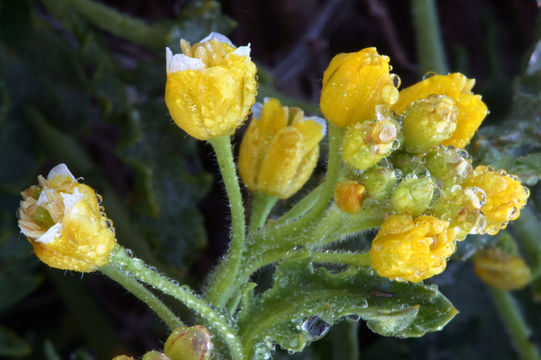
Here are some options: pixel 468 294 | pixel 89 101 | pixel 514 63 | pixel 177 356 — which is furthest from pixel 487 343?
pixel 89 101

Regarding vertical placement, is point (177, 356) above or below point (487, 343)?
above

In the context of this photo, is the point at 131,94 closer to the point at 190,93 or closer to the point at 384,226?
the point at 190,93

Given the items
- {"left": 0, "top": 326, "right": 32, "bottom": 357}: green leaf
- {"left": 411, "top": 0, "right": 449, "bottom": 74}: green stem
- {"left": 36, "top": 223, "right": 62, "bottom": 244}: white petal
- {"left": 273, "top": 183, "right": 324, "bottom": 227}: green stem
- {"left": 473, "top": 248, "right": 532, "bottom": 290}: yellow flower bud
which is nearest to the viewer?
{"left": 36, "top": 223, "right": 62, "bottom": 244}: white petal

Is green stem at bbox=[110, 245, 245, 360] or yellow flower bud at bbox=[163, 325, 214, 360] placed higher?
green stem at bbox=[110, 245, 245, 360]

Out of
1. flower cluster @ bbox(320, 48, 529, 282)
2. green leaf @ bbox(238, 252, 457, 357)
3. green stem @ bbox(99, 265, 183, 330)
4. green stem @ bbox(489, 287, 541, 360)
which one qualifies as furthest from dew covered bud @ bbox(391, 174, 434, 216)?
green stem @ bbox(489, 287, 541, 360)

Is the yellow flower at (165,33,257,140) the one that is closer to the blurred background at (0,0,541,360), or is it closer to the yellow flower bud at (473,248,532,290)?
the blurred background at (0,0,541,360)

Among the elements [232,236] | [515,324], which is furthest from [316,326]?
[515,324]
